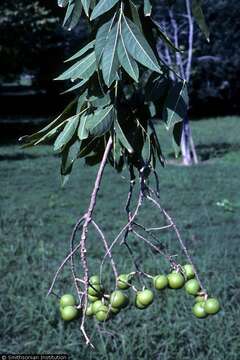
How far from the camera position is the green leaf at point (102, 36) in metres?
1.18

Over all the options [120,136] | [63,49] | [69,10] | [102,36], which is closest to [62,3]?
[69,10]

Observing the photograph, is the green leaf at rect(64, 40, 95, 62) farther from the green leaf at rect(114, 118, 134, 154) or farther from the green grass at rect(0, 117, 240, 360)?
the green grass at rect(0, 117, 240, 360)

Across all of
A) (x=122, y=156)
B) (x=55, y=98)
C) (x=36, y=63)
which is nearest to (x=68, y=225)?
(x=122, y=156)

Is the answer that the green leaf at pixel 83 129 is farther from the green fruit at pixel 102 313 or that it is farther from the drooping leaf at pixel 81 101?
the green fruit at pixel 102 313

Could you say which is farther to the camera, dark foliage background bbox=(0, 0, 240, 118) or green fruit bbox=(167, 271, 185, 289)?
dark foliage background bbox=(0, 0, 240, 118)

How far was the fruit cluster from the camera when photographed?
4.02ft

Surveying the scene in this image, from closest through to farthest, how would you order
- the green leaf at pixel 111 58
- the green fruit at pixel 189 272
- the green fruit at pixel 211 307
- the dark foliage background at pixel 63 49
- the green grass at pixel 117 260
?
the green leaf at pixel 111 58, the green fruit at pixel 211 307, the green fruit at pixel 189 272, the green grass at pixel 117 260, the dark foliage background at pixel 63 49

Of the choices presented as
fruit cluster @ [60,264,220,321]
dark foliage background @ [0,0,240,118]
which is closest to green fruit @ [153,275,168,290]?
fruit cluster @ [60,264,220,321]

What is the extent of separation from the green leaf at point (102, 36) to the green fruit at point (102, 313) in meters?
0.40

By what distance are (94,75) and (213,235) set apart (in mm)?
5708

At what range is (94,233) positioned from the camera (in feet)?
23.0

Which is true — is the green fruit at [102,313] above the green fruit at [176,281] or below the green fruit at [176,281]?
above

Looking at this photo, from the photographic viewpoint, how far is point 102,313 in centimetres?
122

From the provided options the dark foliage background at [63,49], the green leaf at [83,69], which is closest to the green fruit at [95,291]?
the green leaf at [83,69]
